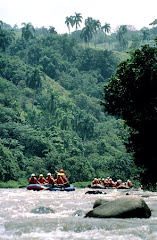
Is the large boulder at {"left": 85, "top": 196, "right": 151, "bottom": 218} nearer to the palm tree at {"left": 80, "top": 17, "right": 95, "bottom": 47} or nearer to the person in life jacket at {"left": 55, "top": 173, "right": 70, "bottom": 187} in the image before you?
the person in life jacket at {"left": 55, "top": 173, "right": 70, "bottom": 187}

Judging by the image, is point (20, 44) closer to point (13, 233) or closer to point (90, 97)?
point (90, 97)

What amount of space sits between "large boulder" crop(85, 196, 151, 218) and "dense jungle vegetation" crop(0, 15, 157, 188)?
3977 millimetres

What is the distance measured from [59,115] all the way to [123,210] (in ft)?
292

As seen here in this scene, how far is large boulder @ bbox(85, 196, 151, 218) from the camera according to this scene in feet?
54.3

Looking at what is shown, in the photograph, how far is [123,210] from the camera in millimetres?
16641

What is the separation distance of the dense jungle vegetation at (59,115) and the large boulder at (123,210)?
3.98 metres

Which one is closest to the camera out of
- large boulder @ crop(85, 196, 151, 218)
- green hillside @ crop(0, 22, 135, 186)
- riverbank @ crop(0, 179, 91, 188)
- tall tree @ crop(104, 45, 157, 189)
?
large boulder @ crop(85, 196, 151, 218)

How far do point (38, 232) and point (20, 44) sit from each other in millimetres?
153444

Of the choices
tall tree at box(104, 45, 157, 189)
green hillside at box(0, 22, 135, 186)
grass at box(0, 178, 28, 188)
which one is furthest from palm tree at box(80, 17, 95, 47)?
tall tree at box(104, 45, 157, 189)

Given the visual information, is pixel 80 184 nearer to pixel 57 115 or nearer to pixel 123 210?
pixel 57 115

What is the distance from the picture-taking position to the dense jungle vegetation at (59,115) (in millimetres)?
73688

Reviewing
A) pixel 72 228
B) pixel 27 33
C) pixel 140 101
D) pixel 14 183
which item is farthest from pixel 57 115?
pixel 72 228

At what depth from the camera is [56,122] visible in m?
103

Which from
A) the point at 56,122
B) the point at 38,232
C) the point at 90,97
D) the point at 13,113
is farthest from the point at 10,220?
the point at 90,97
